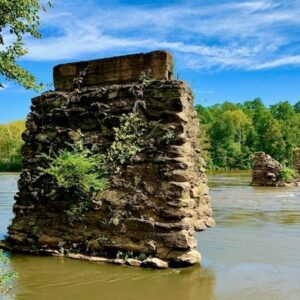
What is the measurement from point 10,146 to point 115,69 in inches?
2853

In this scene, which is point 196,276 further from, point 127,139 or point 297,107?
point 297,107

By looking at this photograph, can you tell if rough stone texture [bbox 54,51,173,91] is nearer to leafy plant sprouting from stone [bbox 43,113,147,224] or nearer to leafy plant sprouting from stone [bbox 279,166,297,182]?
leafy plant sprouting from stone [bbox 43,113,147,224]

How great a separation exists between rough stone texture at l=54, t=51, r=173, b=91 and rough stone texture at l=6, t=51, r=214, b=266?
0.20 metres

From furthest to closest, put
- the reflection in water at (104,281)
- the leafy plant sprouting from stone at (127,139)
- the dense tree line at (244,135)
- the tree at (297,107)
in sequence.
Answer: the tree at (297,107) < the dense tree line at (244,135) < the leafy plant sprouting from stone at (127,139) < the reflection in water at (104,281)

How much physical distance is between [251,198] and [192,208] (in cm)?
1353

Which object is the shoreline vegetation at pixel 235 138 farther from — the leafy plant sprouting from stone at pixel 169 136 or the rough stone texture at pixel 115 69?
the leafy plant sprouting from stone at pixel 169 136

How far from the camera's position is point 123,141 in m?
9.27

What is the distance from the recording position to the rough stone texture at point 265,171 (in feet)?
99.9

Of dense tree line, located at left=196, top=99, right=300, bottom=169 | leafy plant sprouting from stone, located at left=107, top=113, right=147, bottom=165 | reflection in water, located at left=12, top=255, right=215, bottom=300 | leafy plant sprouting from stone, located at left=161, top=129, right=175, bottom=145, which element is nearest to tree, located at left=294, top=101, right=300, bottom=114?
dense tree line, located at left=196, top=99, right=300, bottom=169

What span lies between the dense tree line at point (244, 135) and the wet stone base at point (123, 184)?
185 ft

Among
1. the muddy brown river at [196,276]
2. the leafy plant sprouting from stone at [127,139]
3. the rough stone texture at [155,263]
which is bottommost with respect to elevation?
the muddy brown river at [196,276]

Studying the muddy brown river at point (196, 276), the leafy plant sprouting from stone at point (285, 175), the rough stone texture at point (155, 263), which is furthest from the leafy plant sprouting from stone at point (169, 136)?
the leafy plant sprouting from stone at point (285, 175)

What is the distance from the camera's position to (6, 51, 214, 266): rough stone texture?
28.2ft

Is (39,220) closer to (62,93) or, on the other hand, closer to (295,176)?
(62,93)
